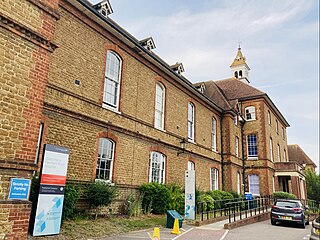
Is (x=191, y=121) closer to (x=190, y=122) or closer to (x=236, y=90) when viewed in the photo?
(x=190, y=122)

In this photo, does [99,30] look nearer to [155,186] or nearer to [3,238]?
[155,186]

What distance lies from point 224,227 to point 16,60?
33.9 feet

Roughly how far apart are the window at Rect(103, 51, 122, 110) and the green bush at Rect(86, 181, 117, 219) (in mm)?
3887

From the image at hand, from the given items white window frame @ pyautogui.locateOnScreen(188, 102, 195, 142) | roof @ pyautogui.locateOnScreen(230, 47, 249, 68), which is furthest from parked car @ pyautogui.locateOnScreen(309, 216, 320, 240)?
roof @ pyautogui.locateOnScreen(230, 47, 249, 68)

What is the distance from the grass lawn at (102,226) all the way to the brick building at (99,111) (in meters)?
1.65

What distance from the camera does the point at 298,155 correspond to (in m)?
52.8

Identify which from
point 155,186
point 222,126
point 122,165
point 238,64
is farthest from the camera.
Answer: point 238,64

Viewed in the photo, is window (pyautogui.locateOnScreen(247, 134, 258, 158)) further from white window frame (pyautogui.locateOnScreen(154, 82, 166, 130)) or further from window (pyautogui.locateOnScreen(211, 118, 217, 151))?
white window frame (pyautogui.locateOnScreen(154, 82, 166, 130))

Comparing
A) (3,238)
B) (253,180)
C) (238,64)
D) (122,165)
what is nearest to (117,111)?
(122,165)

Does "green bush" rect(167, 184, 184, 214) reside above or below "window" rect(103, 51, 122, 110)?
below

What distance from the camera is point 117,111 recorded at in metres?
12.9

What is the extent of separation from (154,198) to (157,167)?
2.52 meters

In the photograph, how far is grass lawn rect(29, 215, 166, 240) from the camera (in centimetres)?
795

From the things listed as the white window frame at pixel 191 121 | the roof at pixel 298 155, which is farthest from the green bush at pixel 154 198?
the roof at pixel 298 155
